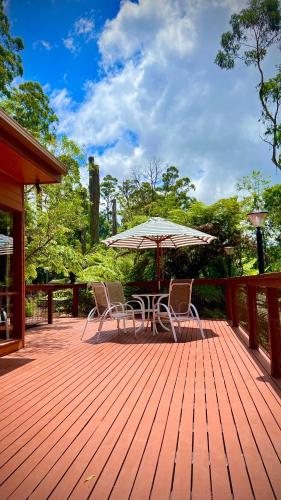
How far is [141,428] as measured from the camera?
231 cm

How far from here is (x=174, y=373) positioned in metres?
3.67

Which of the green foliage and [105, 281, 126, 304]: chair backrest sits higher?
the green foliage

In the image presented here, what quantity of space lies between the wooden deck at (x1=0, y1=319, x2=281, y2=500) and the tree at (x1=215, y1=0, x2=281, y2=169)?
14.9 meters

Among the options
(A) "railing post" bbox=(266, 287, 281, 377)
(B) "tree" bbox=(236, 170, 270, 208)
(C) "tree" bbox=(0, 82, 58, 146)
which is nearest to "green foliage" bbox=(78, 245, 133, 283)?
(C) "tree" bbox=(0, 82, 58, 146)

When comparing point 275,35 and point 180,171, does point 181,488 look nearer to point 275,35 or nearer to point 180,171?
point 275,35

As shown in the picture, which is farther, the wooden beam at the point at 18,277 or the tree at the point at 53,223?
Result: the tree at the point at 53,223

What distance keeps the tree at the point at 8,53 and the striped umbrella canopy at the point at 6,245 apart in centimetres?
554

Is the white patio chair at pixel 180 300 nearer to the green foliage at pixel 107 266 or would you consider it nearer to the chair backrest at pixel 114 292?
the chair backrest at pixel 114 292

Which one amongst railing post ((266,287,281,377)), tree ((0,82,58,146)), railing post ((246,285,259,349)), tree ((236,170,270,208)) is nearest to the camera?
railing post ((266,287,281,377))

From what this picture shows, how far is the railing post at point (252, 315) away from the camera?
4.52m

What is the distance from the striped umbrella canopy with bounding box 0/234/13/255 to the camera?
16.7ft

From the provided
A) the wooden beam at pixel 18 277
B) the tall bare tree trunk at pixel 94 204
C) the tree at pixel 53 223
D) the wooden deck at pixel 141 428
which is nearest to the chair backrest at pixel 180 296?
the wooden deck at pixel 141 428

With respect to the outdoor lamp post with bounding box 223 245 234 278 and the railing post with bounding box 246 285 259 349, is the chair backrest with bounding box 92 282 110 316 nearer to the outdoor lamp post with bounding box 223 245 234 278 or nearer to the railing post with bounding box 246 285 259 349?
the railing post with bounding box 246 285 259 349

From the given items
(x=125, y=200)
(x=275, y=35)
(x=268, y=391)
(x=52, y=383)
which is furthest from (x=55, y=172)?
(x=125, y=200)
